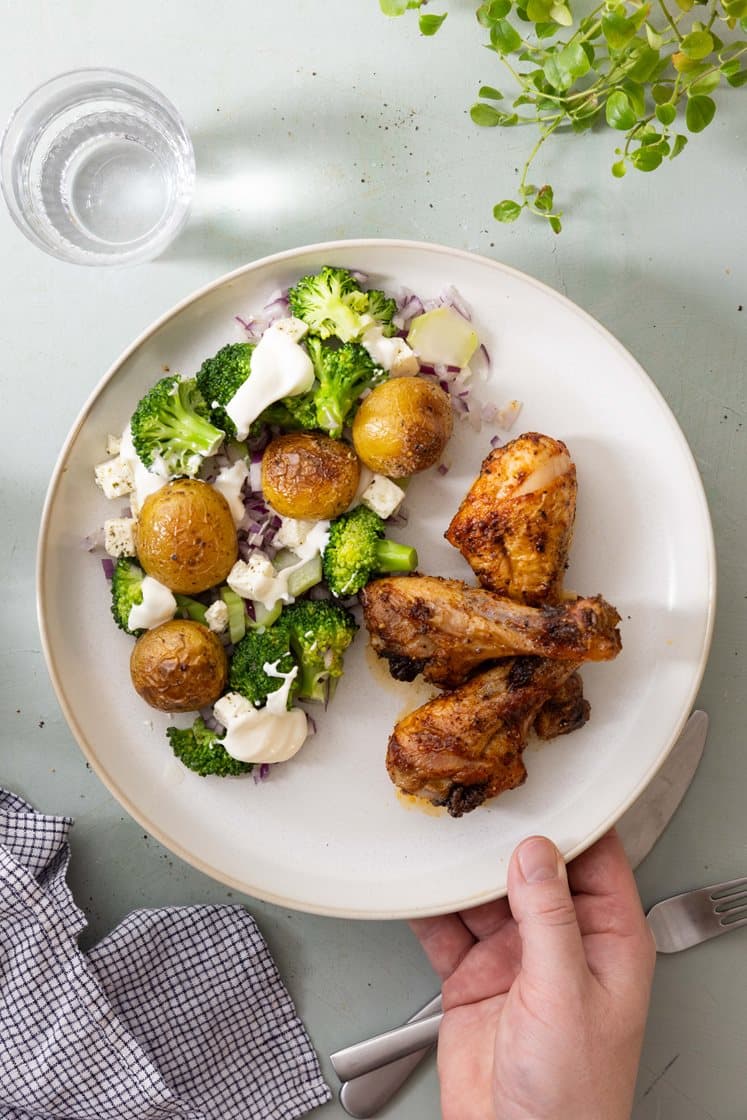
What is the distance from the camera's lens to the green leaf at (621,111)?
2.48 metres

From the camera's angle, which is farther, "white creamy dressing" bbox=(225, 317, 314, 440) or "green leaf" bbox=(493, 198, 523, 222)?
"green leaf" bbox=(493, 198, 523, 222)

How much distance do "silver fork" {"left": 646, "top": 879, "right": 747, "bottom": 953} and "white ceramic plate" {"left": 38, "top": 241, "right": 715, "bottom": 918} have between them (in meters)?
0.48

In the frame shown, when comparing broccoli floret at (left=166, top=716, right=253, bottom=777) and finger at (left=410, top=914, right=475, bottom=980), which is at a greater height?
broccoli floret at (left=166, top=716, right=253, bottom=777)

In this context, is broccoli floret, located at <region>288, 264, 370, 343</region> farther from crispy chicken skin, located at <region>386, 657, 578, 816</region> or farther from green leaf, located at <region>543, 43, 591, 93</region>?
crispy chicken skin, located at <region>386, 657, 578, 816</region>

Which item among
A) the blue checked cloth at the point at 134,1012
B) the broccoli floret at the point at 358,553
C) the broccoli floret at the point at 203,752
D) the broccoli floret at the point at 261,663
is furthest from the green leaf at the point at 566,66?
the blue checked cloth at the point at 134,1012

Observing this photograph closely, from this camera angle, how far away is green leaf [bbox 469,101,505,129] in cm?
265

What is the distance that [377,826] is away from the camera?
8.78 feet

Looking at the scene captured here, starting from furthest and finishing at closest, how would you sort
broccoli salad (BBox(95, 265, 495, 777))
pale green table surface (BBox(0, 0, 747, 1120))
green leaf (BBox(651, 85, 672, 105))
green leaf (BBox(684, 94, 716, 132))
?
1. pale green table surface (BBox(0, 0, 747, 1120))
2. green leaf (BBox(651, 85, 672, 105))
3. green leaf (BBox(684, 94, 716, 132))
4. broccoli salad (BBox(95, 265, 495, 777))

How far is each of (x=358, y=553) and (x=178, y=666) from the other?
1.69 ft

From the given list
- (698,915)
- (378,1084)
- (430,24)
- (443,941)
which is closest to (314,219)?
(430,24)

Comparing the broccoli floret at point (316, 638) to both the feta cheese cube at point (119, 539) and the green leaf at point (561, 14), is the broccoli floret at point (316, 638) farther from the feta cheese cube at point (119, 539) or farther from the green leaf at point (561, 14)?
the green leaf at point (561, 14)

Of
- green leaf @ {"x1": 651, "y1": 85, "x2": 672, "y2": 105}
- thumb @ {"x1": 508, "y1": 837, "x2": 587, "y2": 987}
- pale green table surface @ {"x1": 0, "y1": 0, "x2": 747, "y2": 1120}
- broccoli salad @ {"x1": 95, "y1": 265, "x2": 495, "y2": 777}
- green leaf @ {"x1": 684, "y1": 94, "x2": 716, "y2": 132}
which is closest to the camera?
thumb @ {"x1": 508, "y1": 837, "x2": 587, "y2": 987}

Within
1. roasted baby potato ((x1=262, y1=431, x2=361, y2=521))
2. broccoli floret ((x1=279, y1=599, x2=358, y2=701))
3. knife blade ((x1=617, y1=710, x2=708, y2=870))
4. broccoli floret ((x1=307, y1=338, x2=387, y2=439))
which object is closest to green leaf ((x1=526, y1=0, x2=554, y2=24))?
broccoli floret ((x1=307, y1=338, x2=387, y2=439))

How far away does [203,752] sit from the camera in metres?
2.54
